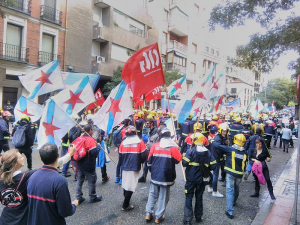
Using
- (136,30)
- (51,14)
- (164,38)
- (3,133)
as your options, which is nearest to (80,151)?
(3,133)

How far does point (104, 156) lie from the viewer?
5.99 meters

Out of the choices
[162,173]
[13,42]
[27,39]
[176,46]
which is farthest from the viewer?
[176,46]

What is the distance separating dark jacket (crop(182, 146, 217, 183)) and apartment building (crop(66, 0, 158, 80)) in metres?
17.5

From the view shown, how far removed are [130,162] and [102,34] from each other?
735 inches

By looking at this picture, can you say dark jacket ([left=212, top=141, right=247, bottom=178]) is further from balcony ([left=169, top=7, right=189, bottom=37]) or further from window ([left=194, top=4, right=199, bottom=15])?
window ([left=194, top=4, right=199, bottom=15])

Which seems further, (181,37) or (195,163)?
(181,37)

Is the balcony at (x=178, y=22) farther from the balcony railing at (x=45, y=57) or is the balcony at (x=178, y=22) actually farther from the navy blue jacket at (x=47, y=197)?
the navy blue jacket at (x=47, y=197)

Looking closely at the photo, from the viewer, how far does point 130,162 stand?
4605 millimetres

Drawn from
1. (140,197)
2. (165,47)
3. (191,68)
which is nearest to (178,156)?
(140,197)

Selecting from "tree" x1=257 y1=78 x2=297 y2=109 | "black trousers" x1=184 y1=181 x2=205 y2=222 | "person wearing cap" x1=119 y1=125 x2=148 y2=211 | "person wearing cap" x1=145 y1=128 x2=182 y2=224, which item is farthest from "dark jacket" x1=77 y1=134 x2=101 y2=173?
"tree" x1=257 y1=78 x2=297 y2=109

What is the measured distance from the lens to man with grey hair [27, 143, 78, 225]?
2.36 m

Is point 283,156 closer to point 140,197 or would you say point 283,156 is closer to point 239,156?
point 239,156

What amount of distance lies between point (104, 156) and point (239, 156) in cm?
331

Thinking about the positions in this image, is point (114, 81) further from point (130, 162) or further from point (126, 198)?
point (126, 198)
